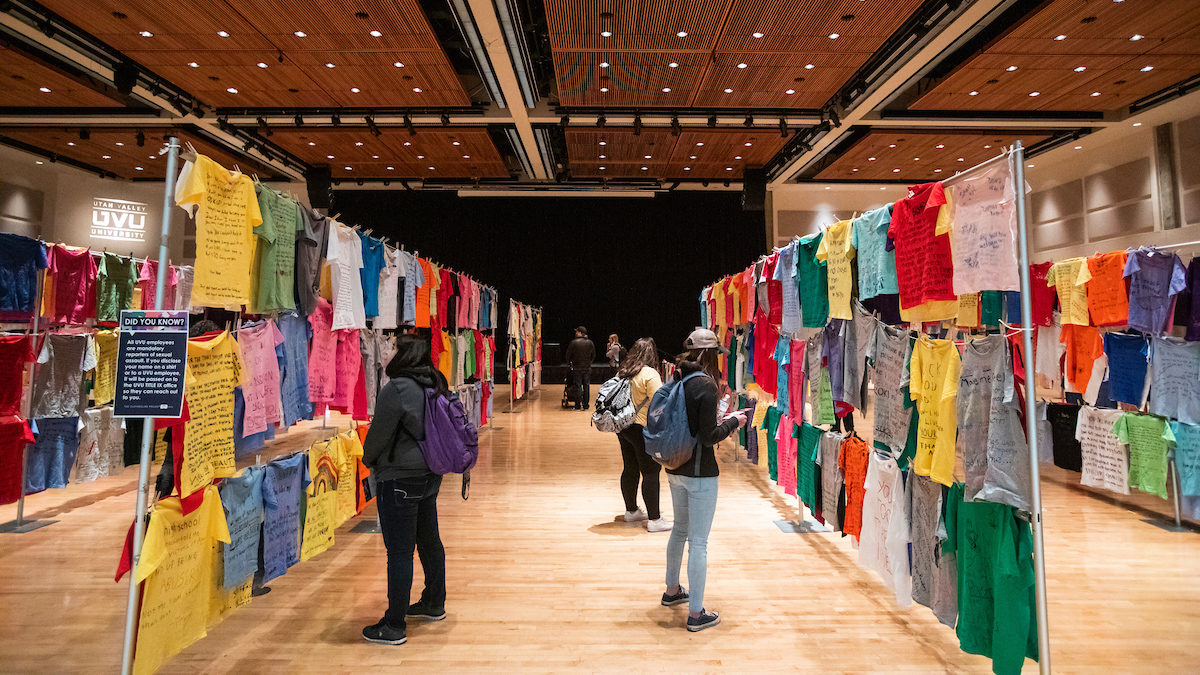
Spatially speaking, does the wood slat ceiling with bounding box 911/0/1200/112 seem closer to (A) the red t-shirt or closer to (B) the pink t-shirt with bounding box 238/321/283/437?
(A) the red t-shirt

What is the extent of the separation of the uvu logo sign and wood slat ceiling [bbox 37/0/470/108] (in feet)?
6.71

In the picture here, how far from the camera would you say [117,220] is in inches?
327

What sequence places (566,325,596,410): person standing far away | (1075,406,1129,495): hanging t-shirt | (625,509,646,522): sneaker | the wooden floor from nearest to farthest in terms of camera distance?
the wooden floor → (1075,406,1129,495): hanging t-shirt → (625,509,646,522): sneaker → (566,325,596,410): person standing far away

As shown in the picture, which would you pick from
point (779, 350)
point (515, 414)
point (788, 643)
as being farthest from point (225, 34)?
point (788, 643)

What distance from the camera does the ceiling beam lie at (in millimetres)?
7676

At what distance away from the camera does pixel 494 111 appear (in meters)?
10.9

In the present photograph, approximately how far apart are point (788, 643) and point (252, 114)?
11607 millimetres

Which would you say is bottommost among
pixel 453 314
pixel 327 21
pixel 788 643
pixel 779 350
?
pixel 788 643

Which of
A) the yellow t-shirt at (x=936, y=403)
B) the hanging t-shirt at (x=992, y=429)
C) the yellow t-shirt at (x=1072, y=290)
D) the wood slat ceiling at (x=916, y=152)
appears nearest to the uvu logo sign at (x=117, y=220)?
the yellow t-shirt at (x=936, y=403)

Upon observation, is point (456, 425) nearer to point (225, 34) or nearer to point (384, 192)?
point (225, 34)

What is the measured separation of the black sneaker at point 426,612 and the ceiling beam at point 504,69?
689 cm

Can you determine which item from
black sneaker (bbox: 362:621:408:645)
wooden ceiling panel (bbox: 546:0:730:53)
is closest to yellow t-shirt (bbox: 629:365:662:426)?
black sneaker (bbox: 362:621:408:645)

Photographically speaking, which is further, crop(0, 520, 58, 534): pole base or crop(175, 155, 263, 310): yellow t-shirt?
crop(0, 520, 58, 534): pole base

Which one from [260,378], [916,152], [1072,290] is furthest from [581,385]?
[260,378]
